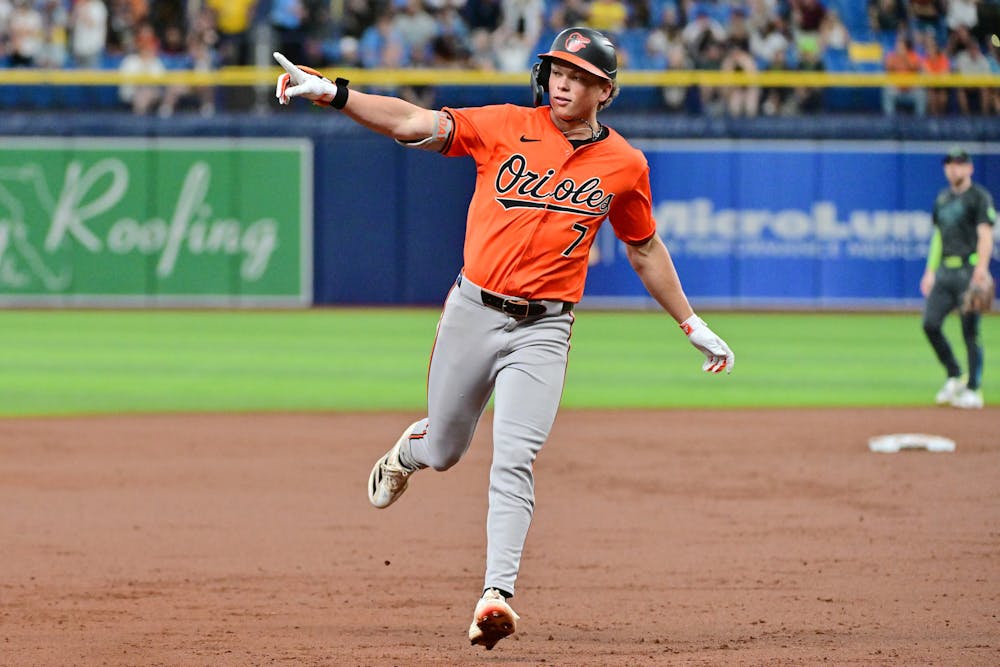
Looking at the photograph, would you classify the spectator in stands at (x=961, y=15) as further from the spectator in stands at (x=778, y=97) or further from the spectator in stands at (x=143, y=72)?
the spectator in stands at (x=143, y=72)

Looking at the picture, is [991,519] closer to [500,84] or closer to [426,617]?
[426,617]

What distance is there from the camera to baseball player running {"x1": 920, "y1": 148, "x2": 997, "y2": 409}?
13.1 m

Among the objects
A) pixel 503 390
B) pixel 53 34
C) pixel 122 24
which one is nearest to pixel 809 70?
pixel 122 24

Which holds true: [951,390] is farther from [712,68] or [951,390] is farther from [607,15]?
[607,15]

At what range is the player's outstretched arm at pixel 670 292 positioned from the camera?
5.87m

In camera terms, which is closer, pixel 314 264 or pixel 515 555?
pixel 515 555

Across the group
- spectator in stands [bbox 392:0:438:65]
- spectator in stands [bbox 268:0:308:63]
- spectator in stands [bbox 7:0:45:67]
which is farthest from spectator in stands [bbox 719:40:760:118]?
spectator in stands [bbox 7:0:45:67]

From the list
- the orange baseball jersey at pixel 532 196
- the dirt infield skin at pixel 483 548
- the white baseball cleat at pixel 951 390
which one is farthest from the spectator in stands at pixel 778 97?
the orange baseball jersey at pixel 532 196

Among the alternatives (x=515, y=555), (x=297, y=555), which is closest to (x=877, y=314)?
(x=297, y=555)

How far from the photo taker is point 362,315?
2223cm

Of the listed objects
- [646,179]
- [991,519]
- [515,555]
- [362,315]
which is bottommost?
[362,315]

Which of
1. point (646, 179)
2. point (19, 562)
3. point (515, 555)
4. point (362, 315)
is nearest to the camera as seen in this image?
point (515, 555)

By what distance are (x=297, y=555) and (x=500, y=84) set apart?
15913 mm

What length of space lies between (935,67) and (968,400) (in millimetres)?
11251
